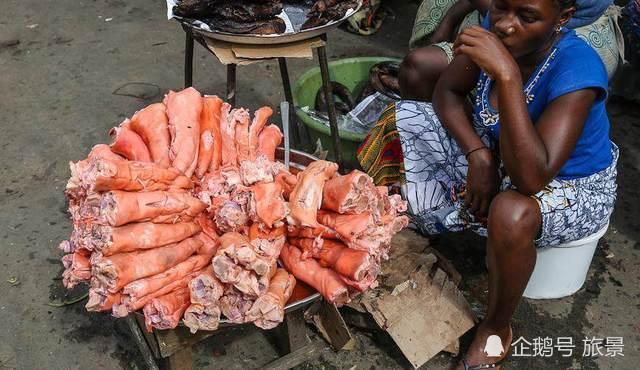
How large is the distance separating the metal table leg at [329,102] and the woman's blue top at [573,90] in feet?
2.41

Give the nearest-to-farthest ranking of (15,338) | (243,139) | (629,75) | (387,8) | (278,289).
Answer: (278,289), (243,139), (15,338), (629,75), (387,8)

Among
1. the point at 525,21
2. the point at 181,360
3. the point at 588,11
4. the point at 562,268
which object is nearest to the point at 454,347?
the point at 562,268

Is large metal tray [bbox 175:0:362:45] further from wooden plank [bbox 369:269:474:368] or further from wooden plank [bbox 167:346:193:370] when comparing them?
wooden plank [bbox 167:346:193:370]

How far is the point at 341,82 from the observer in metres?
3.95

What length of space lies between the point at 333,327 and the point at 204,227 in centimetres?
80

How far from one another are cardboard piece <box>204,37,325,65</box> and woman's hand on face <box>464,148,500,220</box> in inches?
32.7

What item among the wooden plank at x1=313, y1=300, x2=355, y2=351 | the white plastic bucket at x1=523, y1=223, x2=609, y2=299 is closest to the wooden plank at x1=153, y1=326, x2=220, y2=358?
the wooden plank at x1=313, y1=300, x2=355, y2=351

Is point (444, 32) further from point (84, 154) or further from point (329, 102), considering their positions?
point (84, 154)

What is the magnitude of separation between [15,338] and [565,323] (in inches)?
96.5

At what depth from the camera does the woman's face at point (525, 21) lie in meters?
2.01

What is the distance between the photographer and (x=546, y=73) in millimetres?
2252

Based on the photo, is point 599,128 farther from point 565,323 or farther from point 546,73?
point 565,323

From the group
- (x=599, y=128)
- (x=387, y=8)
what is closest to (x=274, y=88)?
(x=387, y=8)

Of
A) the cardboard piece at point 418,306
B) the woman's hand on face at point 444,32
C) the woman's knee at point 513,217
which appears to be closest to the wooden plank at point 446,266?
the cardboard piece at point 418,306
